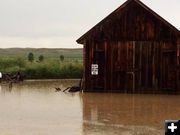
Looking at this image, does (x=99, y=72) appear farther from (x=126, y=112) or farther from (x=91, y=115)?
(x=91, y=115)

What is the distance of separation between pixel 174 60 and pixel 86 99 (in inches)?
254

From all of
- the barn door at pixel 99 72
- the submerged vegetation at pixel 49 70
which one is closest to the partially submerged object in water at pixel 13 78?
the submerged vegetation at pixel 49 70

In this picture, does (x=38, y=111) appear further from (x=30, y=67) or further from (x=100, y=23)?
(x=30, y=67)

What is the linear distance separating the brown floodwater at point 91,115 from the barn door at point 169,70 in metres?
1.94

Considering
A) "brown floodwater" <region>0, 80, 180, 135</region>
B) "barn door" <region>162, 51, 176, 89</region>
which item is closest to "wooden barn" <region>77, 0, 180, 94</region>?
"barn door" <region>162, 51, 176, 89</region>

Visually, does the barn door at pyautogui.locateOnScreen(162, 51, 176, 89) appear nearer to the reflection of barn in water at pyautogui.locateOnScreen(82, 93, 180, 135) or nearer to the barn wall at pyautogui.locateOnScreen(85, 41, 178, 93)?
the barn wall at pyautogui.locateOnScreen(85, 41, 178, 93)

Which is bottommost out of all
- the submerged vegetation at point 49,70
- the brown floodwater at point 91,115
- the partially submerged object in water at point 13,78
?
the brown floodwater at point 91,115

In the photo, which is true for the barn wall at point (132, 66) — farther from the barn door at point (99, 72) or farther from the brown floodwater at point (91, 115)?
the brown floodwater at point (91, 115)

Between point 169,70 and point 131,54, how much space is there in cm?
248

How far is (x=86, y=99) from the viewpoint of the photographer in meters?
24.5

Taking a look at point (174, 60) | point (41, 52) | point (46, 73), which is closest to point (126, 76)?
point (174, 60)

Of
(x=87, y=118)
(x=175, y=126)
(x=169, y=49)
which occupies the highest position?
(x=169, y=49)

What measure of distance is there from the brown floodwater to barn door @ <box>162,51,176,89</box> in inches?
76.6

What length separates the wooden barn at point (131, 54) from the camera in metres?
27.7
